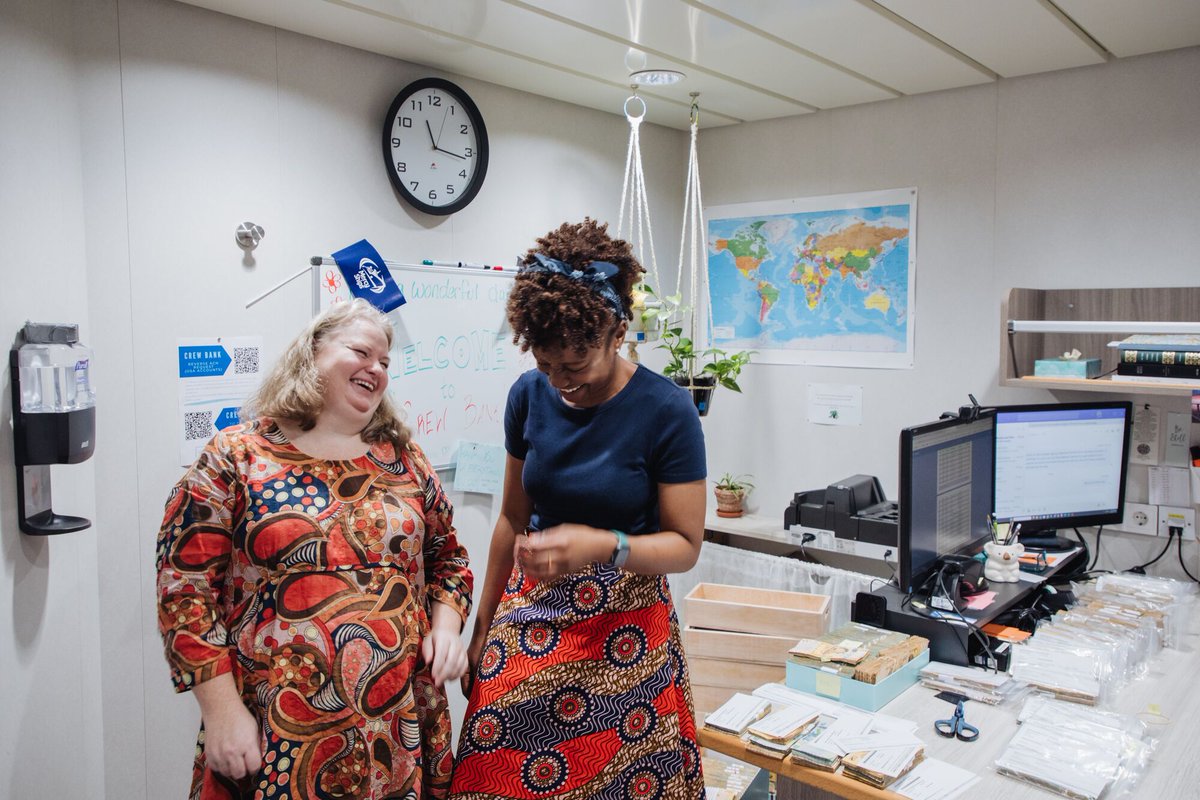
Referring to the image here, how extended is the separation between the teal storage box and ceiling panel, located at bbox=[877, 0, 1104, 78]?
65.0 inches

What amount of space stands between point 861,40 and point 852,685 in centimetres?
184

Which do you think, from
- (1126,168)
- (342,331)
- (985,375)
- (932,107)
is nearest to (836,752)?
(342,331)

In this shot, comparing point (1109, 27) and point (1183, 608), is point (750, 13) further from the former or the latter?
point (1183, 608)

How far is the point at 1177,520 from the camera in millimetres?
2756

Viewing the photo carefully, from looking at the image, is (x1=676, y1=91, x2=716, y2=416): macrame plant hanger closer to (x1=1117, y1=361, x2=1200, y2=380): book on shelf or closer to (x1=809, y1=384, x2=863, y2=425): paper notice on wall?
(x1=809, y1=384, x2=863, y2=425): paper notice on wall

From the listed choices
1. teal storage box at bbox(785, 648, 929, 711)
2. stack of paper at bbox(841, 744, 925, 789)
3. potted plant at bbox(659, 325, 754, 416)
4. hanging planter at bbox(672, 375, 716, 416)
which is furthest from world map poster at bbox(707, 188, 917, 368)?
stack of paper at bbox(841, 744, 925, 789)

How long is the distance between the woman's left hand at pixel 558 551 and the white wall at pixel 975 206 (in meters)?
2.22

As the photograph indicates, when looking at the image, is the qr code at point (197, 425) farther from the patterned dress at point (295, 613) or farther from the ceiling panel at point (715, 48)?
the ceiling panel at point (715, 48)

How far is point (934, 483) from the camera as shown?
2.10m

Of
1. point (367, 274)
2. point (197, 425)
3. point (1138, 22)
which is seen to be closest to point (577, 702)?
point (197, 425)

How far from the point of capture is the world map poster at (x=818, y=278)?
3365 millimetres

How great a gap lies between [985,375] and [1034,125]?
2.85 feet

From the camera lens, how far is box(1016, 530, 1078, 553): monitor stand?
260 cm

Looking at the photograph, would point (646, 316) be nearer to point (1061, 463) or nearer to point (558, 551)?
point (1061, 463)
